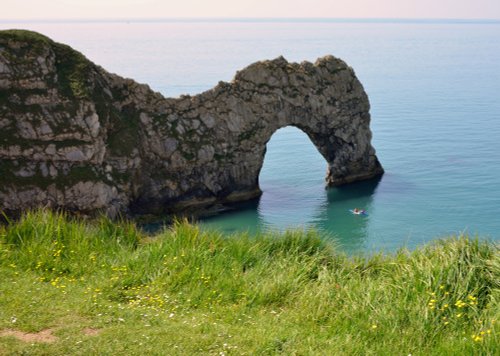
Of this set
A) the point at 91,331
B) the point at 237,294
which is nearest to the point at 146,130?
the point at 237,294

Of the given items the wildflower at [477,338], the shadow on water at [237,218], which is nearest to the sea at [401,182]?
the shadow on water at [237,218]

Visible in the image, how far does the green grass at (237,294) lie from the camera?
12.1 meters

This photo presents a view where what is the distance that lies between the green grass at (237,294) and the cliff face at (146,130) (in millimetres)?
23180

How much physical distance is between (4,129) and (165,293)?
96.3 feet

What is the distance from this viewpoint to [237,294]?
47.1 feet

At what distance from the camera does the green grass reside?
12.1 metres

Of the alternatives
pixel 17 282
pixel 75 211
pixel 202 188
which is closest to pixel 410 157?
pixel 202 188

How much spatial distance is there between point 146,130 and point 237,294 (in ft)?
107

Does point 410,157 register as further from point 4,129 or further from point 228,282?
point 228,282

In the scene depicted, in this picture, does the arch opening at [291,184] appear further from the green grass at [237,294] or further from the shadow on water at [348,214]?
the green grass at [237,294]

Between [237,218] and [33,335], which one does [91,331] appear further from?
[237,218]

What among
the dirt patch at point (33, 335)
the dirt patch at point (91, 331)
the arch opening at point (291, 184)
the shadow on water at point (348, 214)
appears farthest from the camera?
the arch opening at point (291, 184)

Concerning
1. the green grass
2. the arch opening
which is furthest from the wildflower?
the arch opening

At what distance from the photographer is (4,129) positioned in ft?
131
